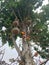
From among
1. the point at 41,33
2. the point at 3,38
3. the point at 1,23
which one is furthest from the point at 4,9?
the point at 41,33

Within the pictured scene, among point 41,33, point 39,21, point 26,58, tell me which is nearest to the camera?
point 26,58

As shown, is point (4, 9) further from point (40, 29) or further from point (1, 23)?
point (40, 29)

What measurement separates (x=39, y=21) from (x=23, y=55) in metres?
2.66

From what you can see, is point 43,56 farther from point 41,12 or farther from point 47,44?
point 41,12

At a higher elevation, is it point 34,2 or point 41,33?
point 34,2

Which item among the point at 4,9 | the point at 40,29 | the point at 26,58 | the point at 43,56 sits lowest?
the point at 43,56

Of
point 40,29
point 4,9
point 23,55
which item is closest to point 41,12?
point 40,29

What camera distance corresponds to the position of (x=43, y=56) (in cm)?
958

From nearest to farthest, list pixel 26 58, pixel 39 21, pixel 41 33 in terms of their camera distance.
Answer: pixel 26 58 → pixel 41 33 → pixel 39 21

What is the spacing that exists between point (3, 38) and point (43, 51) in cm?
190

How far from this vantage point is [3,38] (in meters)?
9.69

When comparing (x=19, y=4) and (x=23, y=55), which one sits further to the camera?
(x=19, y=4)

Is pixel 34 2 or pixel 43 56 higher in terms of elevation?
pixel 34 2

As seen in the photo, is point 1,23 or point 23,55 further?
point 1,23
